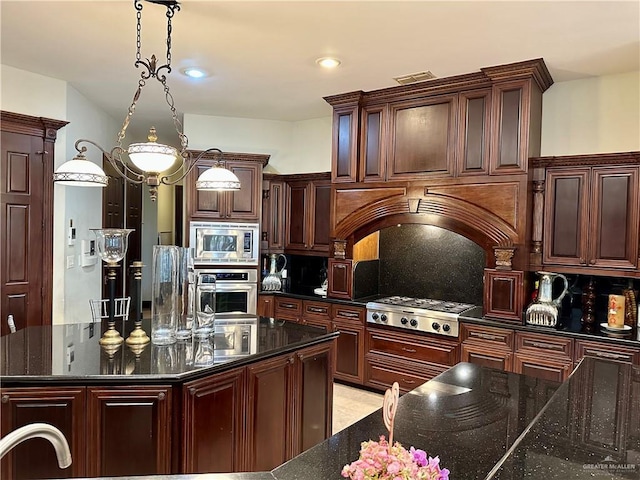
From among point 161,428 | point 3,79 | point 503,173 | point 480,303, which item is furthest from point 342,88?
point 161,428

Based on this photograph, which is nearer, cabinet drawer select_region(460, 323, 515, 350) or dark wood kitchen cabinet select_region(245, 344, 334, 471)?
dark wood kitchen cabinet select_region(245, 344, 334, 471)

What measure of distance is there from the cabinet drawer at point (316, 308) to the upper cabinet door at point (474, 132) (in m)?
1.83

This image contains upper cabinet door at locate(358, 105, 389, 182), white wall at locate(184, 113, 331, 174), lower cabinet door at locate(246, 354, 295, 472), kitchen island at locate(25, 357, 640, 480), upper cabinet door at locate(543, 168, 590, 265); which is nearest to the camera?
kitchen island at locate(25, 357, 640, 480)

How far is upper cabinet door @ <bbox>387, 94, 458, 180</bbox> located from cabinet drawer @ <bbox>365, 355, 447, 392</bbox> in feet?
5.57

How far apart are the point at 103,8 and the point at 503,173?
9.95 ft

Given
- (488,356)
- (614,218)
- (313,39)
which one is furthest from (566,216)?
(313,39)

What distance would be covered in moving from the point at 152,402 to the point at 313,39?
2.44 metres

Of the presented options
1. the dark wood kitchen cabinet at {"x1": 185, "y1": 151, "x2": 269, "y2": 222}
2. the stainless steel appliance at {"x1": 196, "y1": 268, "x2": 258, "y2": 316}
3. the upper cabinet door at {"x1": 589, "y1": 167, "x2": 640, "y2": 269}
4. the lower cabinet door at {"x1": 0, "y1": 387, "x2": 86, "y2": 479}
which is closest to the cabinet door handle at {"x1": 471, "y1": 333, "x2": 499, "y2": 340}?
the upper cabinet door at {"x1": 589, "y1": 167, "x2": 640, "y2": 269}

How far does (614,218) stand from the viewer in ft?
11.2

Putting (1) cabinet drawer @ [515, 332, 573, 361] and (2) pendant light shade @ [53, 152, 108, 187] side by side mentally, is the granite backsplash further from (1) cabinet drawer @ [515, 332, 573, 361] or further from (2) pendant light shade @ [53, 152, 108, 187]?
(2) pendant light shade @ [53, 152, 108, 187]

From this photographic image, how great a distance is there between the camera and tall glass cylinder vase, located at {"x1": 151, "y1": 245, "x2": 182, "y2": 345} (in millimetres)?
2430

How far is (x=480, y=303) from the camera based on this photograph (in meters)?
4.29

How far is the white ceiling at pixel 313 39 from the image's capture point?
2.65 metres

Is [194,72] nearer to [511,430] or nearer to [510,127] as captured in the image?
[510,127]
